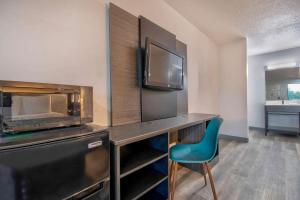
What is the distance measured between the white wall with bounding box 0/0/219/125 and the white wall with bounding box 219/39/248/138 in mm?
3003

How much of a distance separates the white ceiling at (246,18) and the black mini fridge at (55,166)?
245 centimetres

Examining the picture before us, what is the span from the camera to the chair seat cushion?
58.4 inches

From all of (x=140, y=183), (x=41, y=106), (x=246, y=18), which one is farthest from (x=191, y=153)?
(x=246, y=18)

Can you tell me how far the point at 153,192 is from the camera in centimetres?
150

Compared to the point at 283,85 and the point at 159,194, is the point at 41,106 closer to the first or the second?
the point at 159,194

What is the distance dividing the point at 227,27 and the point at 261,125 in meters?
3.67

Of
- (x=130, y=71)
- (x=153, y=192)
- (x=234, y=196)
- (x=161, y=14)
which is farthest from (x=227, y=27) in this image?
(x=153, y=192)

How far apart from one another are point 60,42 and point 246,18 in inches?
124

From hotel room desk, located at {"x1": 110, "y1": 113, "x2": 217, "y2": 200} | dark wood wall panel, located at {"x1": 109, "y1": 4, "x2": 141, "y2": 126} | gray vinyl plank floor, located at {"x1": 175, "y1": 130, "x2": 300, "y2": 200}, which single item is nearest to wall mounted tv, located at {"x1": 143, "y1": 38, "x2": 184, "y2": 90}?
dark wood wall panel, located at {"x1": 109, "y1": 4, "x2": 141, "y2": 126}

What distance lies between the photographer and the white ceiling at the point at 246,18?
7.68 ft

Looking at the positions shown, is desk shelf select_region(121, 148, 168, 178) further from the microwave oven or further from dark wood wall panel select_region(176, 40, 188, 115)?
dark wood wall panel select_region(176, 40, 188, 115)

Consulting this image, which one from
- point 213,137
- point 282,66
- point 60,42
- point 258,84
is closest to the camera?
point 60,42

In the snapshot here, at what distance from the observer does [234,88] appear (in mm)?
3908

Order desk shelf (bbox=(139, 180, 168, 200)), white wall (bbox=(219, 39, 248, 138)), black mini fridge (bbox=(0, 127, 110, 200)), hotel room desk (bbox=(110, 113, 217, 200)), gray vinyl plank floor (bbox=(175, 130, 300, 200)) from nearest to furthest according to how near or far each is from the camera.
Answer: black mini fridge (bbox=(0, 127, 110, 200)) < hotel room desk (bbox=(110, 113, 217, 200)) < desk shelf (bbox=(139, 180, 168, 200)) < gray vinyl plank floor (bbox=(175, 130, 300, 200)) < white wall (bbox=(219, 39, 248, 138))
